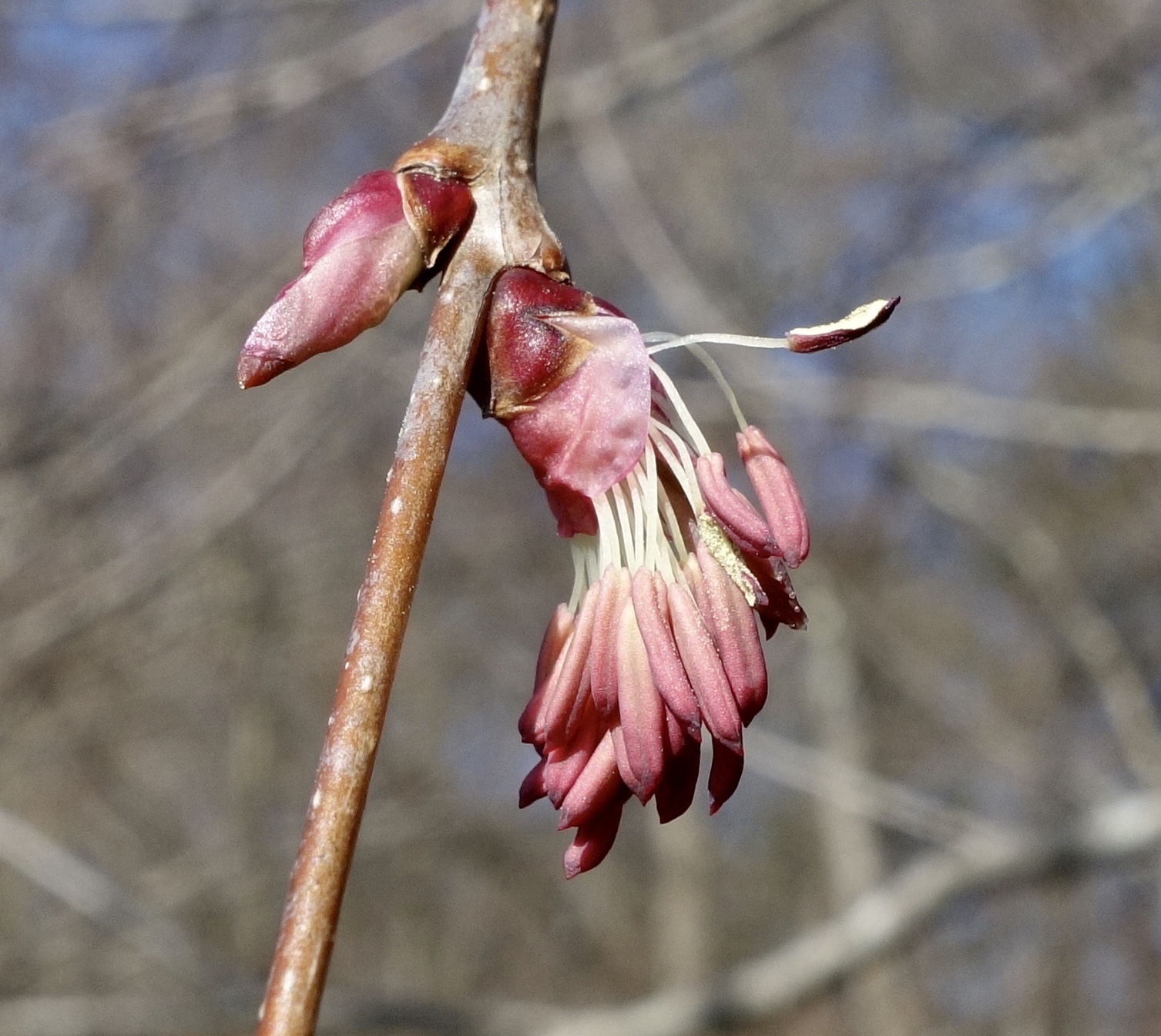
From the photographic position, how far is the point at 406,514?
583 mm

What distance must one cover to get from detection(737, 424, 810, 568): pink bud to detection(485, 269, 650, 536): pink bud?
0.32 feet

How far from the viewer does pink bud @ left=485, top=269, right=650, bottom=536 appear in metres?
0.70

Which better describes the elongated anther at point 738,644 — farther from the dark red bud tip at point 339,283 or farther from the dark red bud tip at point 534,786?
the dark red bud tip at point 339,283

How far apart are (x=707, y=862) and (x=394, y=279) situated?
306 inches

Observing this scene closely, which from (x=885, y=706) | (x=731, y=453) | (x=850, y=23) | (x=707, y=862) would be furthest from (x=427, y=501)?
(x=707, y=862)

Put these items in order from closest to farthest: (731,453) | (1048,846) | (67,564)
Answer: (1048,846) → (67,564) → (731,453)

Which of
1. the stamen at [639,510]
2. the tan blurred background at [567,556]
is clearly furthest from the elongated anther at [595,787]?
the tan blurred background at [567,556]

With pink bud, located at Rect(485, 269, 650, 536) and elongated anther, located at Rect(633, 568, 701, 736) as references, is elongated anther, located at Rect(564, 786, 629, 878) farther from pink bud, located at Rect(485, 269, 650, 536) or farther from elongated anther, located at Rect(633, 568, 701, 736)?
pink bud, located at Rect(485, 269, 650, 536)

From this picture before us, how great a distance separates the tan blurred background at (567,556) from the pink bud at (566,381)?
2173mm

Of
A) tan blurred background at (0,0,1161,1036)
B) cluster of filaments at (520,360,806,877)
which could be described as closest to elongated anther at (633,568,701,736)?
cluster of filaments at (520,360,806,877)

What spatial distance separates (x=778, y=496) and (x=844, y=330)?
114 mm

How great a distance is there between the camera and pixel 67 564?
4.20 meters

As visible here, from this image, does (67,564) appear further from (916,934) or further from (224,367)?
(916,934)

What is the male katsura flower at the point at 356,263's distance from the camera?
2.17ft
